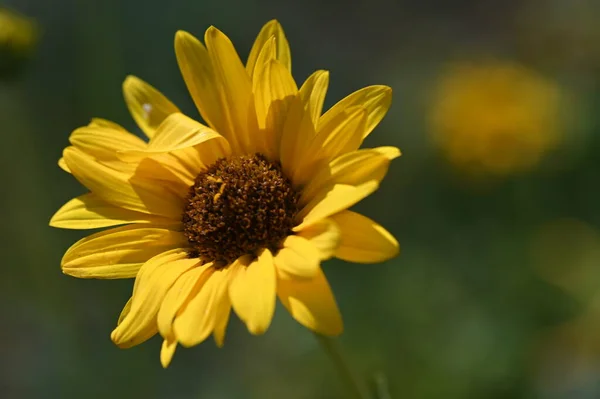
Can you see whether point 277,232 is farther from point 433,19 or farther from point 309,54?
point 433,19

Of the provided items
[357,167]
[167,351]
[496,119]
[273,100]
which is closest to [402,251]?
[496,119]

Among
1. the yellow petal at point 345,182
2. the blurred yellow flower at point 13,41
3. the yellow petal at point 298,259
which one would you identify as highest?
the blurred yellow flower at point 13,41

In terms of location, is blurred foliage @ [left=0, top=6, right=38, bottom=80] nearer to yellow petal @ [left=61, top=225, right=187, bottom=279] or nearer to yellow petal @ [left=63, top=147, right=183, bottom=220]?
yellow petal @ [left=63, top=147, right=183, bottom=220]

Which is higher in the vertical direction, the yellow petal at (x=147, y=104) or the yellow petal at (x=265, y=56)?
the yellow petal at (x=265, y=56)

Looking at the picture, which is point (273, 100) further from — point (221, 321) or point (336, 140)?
point (221, 321)

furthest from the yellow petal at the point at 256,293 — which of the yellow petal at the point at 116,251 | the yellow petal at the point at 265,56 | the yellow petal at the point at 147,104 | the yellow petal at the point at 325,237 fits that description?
the yellow petal at the point at 147,104

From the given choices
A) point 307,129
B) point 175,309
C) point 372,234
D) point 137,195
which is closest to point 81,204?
point 137,195

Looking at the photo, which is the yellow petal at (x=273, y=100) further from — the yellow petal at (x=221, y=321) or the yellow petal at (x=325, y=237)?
the yellow petal at (x=221, y=321)
